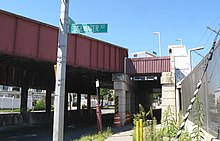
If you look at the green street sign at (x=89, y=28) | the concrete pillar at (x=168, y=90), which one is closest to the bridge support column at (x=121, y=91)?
the concrete pillar at (x=168, y=90)

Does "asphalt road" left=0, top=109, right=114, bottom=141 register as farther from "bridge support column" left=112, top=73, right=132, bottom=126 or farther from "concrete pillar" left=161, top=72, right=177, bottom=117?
"concrete pillar" left=161, top=72, right=177, bottom=117

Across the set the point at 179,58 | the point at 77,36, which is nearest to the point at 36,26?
the point at 77,36

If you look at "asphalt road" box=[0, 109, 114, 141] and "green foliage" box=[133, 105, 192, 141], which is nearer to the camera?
"green foliage" box=[133, 105, 192, 141]

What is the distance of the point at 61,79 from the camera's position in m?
7.78

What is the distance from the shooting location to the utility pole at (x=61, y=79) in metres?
7.50

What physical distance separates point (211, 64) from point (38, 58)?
13876mm

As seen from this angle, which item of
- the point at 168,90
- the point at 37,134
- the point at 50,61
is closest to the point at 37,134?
the point at 37,134

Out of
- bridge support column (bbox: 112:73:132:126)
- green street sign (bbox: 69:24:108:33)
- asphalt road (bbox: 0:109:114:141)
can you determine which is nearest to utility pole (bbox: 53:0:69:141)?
green street sign (bbox: 69:24:108:33)

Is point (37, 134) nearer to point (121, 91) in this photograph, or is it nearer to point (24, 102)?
point (121, 91)

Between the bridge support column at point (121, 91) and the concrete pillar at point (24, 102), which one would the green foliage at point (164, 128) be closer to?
the bridge support column at point (121, 91)

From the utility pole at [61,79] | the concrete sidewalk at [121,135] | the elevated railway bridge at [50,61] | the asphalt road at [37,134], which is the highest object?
the elevated railway bridge at [50,61]

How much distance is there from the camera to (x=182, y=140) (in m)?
7.48

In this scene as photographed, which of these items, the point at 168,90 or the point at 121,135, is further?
the point at 168,90

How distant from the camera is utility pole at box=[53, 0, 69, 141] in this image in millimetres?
7496
